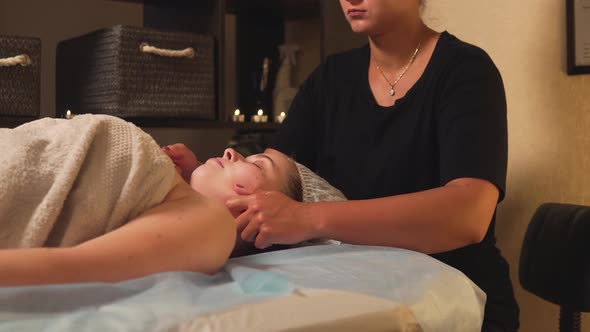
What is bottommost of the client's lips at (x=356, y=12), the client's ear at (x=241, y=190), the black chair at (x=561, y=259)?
the black chair at (x=561, y=259)

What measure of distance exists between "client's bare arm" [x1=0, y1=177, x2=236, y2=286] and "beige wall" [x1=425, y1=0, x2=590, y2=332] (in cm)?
108

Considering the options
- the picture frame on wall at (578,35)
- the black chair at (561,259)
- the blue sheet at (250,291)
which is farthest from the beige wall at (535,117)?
the blue sheet at (250,291)

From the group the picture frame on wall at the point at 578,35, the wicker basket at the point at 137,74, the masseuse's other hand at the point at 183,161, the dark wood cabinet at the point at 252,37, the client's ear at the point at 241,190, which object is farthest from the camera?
the dark wood cabinet at the point at 252,37

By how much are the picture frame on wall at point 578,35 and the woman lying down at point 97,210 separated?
111 cm

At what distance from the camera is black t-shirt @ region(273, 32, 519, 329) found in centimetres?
133

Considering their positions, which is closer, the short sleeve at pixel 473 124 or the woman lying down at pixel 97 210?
the woman lying down at pixel 97 210

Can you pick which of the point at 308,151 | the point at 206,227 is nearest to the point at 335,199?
the point at 308,151

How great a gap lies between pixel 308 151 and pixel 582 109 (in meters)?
0.65

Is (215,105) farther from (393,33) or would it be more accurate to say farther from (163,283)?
(163,283)

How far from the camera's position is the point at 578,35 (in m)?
1.70

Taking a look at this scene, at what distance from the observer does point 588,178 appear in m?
1.70

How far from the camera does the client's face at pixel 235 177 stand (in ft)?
4.26

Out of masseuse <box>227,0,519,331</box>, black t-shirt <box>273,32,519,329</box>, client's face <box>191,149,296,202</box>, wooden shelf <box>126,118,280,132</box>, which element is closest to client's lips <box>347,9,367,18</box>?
masseuse <box>227,0,519,331</box>

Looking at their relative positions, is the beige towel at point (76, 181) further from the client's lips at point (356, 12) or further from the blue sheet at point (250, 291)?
the client's lips at point (356, 12)
